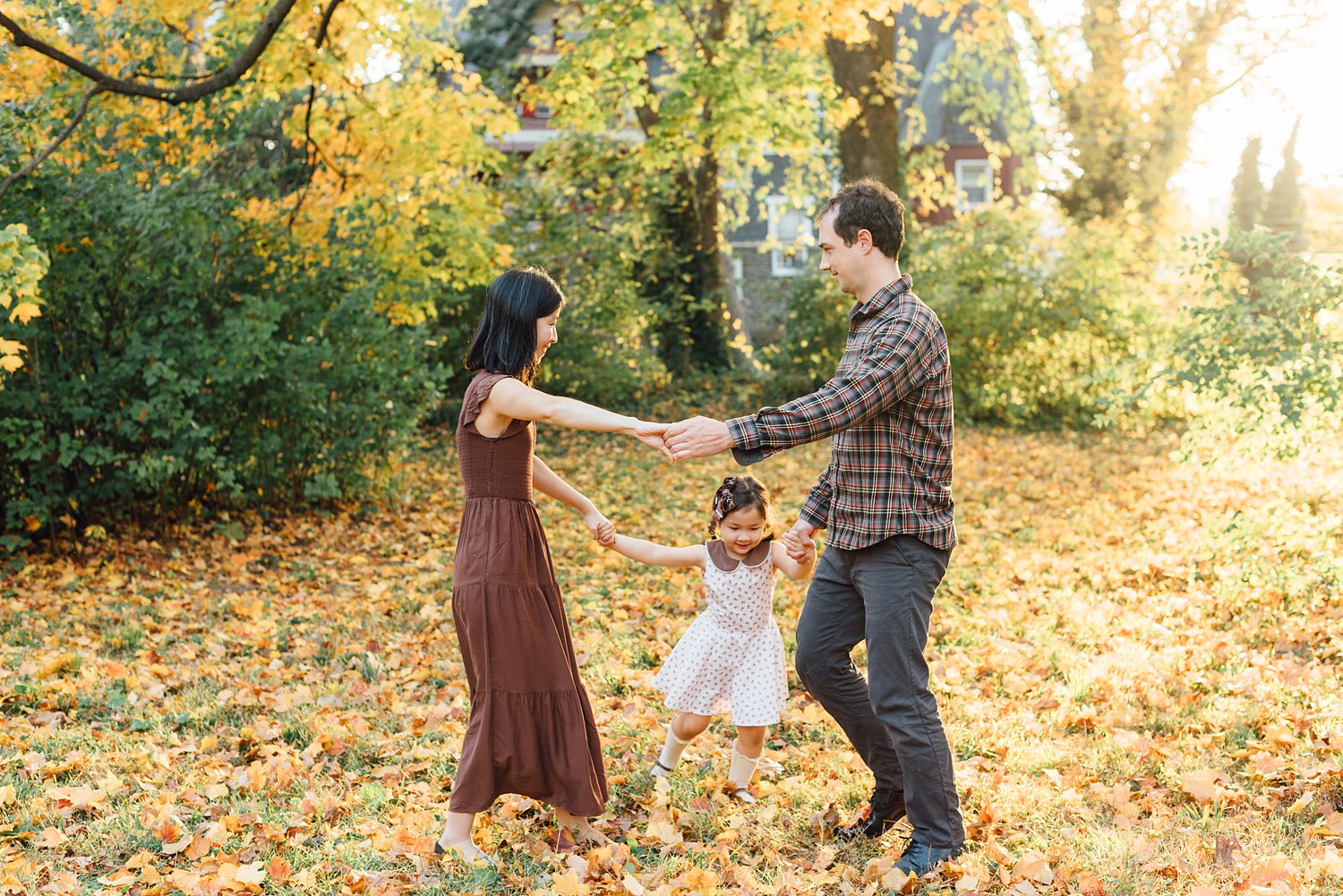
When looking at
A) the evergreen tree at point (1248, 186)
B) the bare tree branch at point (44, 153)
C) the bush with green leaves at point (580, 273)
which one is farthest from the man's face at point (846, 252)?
the evergreen tree at point (1248, 186)

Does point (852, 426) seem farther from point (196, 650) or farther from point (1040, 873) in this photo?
point (196, 650)

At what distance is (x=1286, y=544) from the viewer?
23.4ft

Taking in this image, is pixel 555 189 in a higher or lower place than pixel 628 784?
higher

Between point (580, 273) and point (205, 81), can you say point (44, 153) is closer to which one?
point (205, 81)

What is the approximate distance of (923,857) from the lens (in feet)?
12.3

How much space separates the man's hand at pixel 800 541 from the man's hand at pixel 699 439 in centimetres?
58

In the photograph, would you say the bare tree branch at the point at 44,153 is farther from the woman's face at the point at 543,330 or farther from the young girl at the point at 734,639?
the young girl at the point at 734,639

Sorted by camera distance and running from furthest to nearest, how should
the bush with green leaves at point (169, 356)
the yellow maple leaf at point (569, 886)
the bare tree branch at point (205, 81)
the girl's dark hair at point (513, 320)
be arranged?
1. the bush with green leaves at point (169, 356)
2. the bare tree branch at point (205, 81)
3. the girl's dark hair at point (513, 320)
4. the yellow maple leaf at point (569, 886)

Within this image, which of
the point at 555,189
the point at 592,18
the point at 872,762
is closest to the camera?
the point at 872,762

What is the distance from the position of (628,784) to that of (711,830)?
547 millimetres

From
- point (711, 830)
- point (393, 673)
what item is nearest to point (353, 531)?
point (393, 673)

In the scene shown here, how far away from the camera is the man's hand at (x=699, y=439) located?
144 inches

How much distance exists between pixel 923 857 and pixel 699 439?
1.46 metres

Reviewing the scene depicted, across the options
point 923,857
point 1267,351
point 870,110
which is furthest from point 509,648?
point 870,110
